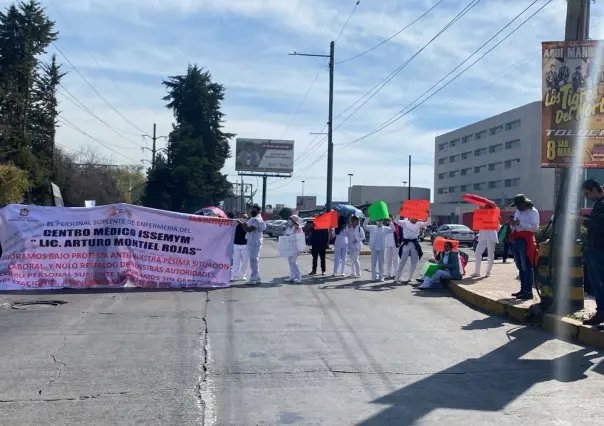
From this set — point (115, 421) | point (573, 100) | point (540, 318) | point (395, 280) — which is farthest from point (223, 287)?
point (115, 421)

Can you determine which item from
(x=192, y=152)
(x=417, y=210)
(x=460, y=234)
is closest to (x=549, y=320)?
(x=417, y=210)

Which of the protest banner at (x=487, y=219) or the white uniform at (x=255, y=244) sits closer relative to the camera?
the protest banner at (x=487, y=219)

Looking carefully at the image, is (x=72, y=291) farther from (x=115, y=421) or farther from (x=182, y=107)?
(x=182, y=107)

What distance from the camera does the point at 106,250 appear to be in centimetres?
1416

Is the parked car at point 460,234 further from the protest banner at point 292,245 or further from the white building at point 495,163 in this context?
the white building at point 495,163

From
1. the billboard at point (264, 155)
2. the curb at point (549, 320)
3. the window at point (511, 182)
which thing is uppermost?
the billboard at point (264, 155)

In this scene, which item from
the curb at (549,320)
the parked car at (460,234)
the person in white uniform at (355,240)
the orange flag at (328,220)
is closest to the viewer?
the curb at (549,320)

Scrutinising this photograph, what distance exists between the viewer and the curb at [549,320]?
27.6 ft

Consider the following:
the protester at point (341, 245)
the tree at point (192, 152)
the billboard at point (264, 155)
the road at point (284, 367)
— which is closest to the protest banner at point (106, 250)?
→ the road at point (284, 367)

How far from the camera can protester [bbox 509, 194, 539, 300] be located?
37.5ft

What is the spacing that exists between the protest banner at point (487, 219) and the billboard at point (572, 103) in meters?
4.72

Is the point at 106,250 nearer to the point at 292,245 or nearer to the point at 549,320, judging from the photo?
the point at 292,245

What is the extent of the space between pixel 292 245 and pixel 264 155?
51.7m

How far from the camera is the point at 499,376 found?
6.99 meters
